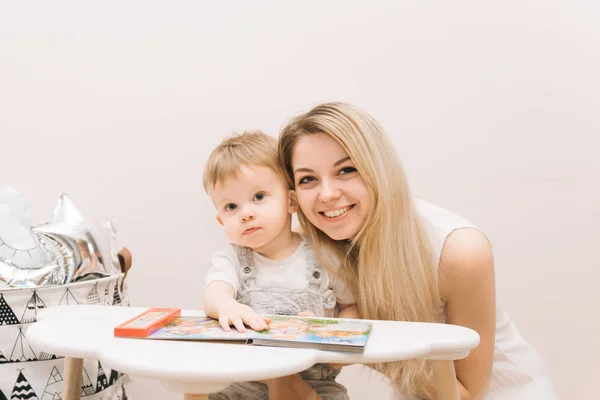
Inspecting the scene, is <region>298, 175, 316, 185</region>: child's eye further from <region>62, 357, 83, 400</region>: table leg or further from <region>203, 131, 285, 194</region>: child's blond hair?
<region>62, 357, 83, 400</region>: table leg

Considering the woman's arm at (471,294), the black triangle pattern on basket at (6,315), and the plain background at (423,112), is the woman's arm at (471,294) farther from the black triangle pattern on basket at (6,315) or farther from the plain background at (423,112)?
the black triangle pattern on basket at (6,315)

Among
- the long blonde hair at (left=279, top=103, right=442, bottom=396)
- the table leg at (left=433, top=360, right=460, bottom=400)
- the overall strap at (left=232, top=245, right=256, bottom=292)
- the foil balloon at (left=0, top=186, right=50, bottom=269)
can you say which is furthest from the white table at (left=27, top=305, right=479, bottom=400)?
the foil balloon at (left=0, top=186, right=50, bottom=269)

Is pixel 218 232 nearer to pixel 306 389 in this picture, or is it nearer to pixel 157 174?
pixel 157 174

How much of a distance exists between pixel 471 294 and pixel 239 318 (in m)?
0.47

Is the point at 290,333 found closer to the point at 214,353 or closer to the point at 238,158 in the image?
the point at 214,353

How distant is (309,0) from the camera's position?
1698 millimetres

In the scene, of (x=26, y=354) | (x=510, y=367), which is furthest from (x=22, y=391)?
(x=510, y=367)

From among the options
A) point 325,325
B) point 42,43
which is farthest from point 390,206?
point 42,43

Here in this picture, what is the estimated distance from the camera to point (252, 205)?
3.66 ft

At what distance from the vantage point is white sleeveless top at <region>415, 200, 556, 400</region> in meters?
1.19

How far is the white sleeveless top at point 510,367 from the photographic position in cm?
119

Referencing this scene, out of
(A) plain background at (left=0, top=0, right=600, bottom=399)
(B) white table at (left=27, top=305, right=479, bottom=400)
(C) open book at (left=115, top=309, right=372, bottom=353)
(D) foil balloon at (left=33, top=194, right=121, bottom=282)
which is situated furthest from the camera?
(A) plain background at (left=0, top=0, right=600, bottom=399)

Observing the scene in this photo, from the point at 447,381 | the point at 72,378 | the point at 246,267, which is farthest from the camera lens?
the point at 246,267

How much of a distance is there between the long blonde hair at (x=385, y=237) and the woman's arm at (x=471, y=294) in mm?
30
